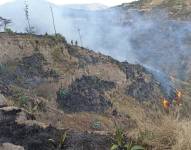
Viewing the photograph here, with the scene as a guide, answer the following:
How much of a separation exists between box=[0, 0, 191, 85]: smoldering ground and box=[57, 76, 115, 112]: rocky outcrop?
29.4m

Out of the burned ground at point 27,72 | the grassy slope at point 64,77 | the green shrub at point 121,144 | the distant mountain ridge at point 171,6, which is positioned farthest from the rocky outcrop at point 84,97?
the distant mountain ridge at point 171,6

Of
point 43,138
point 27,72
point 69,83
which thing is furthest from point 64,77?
point 43,138

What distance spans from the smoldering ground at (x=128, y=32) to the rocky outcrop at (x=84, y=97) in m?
29.4

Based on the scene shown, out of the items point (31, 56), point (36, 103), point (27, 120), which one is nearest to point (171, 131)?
point (27, 120)

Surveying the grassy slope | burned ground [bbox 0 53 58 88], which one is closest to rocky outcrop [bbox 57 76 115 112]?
the grassy slope

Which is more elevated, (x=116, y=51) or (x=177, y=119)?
(x=177, y=119)

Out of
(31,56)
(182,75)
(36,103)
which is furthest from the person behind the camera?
(182,75)

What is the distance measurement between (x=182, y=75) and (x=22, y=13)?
3738 centimetres

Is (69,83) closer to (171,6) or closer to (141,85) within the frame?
(141,85)

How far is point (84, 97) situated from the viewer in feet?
107

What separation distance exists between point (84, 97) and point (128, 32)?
51804 mm

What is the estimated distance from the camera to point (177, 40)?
7581 cm

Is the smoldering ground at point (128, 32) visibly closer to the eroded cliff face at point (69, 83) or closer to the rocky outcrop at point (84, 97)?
the eroded cliff face at point (69, 83)

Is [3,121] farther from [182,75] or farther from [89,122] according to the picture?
[182,75]
